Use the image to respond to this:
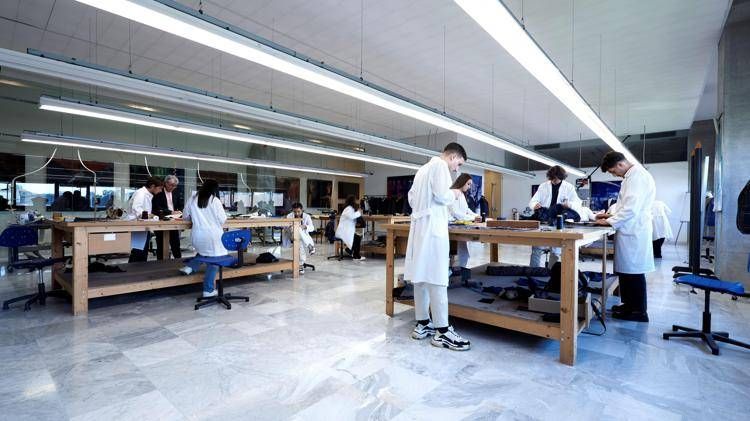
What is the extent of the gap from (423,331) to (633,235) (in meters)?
2.01

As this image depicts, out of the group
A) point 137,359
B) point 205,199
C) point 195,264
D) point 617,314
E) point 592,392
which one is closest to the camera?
point 592,392

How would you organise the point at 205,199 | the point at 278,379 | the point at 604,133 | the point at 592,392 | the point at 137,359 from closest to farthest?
the point at 592,392
the point at 278,379
the point at 137,359
the point at 205,199
the point at 604,133

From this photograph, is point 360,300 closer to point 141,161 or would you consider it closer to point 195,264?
point 195,264

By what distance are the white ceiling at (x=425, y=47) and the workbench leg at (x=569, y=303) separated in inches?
127

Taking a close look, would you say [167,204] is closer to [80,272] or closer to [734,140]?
[80,272]

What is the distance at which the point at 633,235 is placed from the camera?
2988 mm

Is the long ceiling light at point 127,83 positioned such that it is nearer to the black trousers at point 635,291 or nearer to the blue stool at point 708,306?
the black trousers at point 635,291

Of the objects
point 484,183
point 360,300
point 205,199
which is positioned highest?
point 484,183

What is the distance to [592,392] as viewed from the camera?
185 cm

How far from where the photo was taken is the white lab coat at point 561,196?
14.0 feet

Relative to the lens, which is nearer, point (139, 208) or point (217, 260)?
point (217, 260)

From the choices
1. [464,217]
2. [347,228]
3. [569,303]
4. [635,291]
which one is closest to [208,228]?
[464,217]

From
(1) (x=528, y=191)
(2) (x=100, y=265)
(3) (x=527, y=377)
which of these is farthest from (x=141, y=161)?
(1) (x=528, y=191)

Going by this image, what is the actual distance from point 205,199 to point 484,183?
1120cm
